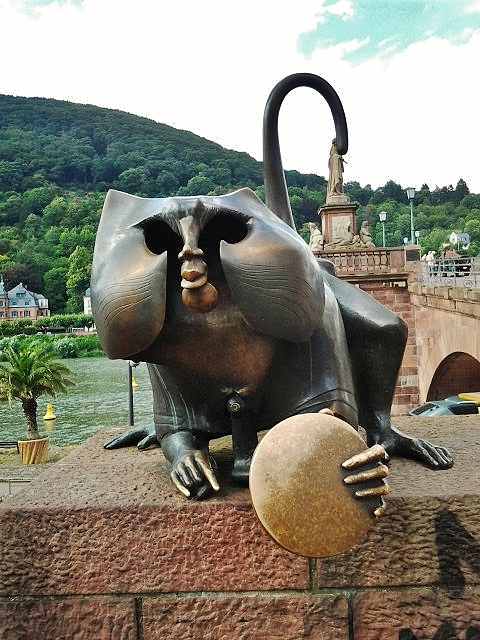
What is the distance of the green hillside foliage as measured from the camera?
219ft

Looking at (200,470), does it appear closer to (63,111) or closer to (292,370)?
(292,370)

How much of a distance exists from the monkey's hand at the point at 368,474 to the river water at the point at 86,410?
1858 cm

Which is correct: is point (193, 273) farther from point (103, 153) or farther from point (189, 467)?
point (103, 153)

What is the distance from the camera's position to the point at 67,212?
250ft

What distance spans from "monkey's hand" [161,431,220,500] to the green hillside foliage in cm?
4545

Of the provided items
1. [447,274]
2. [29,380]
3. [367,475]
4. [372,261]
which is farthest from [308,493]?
[372,261]

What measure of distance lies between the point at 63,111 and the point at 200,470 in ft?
394

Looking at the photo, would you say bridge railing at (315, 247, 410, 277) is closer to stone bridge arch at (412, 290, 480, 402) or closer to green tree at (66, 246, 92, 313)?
stone bridge arch at (412, 290, 480, 402)

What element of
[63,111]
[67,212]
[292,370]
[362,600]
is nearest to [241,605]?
[362,600]

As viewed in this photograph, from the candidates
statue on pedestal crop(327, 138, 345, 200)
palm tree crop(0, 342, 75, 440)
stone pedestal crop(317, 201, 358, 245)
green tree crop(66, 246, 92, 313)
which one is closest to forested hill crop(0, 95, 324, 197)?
green tree crop(66, 246, 92, 313)

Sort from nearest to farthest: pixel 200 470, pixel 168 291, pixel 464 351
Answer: pixel 168 291 → pixel 200 470 → pixel 464 351

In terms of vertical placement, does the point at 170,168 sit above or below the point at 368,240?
above

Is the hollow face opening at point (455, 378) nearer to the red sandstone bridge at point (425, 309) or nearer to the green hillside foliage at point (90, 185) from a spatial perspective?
the red sandstone bridge at point (425, 309)

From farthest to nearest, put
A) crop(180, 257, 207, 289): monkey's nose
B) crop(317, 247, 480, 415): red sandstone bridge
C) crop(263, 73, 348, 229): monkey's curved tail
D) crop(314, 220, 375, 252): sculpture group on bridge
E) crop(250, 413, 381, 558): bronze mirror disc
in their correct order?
crop(314, 220, 375, 252): sculpture group on bridge
crop(317, 247, 480, 415): red sandstone bridge
crop(263, 73, 348, 229): monkey's curved tail
crop(180, 257, 207, 289): monkey's nose
crop(250, 413, 381, 558): bronze mirror disc
